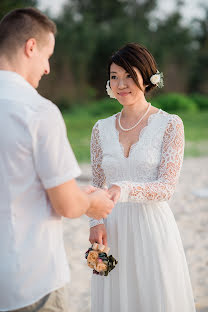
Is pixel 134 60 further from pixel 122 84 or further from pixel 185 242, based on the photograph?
pixel 185 242

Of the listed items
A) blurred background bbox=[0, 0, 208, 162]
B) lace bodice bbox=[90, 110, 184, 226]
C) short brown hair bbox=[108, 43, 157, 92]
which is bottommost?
lace bodice bbox=[90, 110, 184, 226]

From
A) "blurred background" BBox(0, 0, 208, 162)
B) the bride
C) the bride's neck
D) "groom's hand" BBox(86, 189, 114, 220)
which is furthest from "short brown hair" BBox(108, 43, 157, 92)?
"blurred background" BBox(0, 0, 208, 162)

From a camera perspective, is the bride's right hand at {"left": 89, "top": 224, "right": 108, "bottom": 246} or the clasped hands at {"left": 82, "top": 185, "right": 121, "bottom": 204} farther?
the bride's right hand at {"left": 89, "top": 224, "right": 108, "bottom": 246}

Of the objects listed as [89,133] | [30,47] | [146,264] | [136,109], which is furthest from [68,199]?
[89,133]

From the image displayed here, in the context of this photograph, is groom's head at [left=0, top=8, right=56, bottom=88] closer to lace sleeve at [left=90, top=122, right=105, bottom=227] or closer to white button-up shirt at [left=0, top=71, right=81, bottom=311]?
white button-up shirt at [left=0, top=71, right=81, bottom=311]

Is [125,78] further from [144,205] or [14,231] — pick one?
[14,231]

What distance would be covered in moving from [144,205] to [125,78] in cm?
80

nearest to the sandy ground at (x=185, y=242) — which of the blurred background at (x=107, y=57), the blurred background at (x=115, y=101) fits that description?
the blurred background at (x=115, y=101)

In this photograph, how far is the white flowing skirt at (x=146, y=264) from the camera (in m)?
2.48

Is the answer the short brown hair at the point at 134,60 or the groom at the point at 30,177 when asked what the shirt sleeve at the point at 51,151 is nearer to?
the groom at the point at 30,177

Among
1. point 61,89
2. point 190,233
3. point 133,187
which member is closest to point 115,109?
point 61,89

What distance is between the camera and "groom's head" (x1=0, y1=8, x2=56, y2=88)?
1605 millimetres

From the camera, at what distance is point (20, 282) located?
5.19 feet

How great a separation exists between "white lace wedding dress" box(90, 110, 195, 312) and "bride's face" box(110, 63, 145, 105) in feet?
0.59
